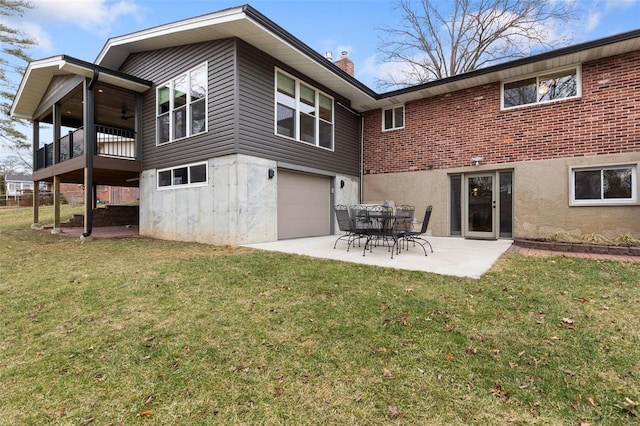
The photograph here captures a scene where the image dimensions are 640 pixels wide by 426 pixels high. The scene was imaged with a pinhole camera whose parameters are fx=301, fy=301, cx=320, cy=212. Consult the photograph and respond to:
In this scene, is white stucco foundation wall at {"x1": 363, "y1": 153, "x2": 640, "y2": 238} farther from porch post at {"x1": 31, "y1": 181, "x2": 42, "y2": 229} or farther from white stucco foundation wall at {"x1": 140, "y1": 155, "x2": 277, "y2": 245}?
porch post at {"x1": 31, "y1": 181, "x2": 42, "y2": 229}

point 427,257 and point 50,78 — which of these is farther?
point 50,78

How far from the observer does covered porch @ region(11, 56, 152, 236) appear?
883 centimetres

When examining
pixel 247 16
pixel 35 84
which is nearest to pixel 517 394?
pixel 247 16

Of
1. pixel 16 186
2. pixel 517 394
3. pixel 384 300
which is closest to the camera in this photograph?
pixel 517 394

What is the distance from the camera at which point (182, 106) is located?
9.05 meters

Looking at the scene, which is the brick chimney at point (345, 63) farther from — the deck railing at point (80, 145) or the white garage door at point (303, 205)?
the deck railing at point (80, 145)

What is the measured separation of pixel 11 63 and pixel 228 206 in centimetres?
2288

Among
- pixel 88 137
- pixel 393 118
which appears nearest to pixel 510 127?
pixel 393 118

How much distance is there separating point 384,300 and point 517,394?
5.60 feet

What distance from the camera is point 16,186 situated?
3903 cm

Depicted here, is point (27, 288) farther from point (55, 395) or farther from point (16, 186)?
point (16, 186)

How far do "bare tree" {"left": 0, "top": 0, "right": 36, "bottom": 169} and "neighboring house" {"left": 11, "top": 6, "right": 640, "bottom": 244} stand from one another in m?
11.1

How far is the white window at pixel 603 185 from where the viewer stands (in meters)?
7.39

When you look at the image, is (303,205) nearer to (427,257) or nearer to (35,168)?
(427,257)
